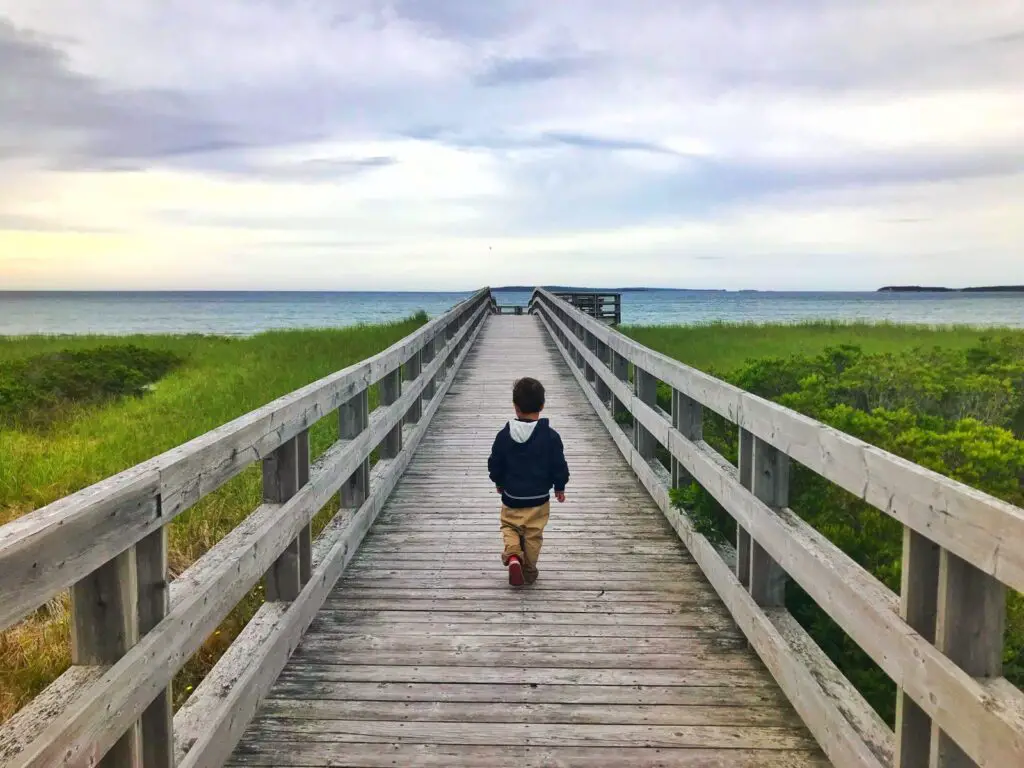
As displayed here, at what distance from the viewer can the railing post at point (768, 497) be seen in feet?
11.2

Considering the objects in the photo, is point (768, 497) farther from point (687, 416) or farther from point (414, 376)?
point (414, 376)

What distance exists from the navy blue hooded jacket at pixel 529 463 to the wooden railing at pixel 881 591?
82 cm

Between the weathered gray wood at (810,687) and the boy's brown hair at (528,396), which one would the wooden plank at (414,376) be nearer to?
the boy's brown hair at (528,396)

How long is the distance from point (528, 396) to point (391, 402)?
6.77 feet

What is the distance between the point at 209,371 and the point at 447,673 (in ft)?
49.0

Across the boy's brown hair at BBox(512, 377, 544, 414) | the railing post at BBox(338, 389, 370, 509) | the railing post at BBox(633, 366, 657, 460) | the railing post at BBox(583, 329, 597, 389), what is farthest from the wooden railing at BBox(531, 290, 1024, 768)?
the railing post at BBox(583, 329, 597, 389)

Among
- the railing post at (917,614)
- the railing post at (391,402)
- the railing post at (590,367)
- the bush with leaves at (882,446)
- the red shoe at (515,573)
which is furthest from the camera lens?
the railing post at (590,367)

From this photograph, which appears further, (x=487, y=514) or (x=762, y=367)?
(x=762, y=367)

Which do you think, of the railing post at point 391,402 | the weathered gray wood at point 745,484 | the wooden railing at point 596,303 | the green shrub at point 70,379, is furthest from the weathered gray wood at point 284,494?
the wooden railing at point 596,303

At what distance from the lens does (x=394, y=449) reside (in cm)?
668

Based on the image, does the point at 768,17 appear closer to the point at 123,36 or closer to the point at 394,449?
the point at 394,449

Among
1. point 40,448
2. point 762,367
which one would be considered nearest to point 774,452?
point 762,367

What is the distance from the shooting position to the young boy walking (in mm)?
4625

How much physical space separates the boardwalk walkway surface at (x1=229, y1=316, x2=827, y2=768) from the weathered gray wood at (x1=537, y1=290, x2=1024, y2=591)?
1.06 metres
